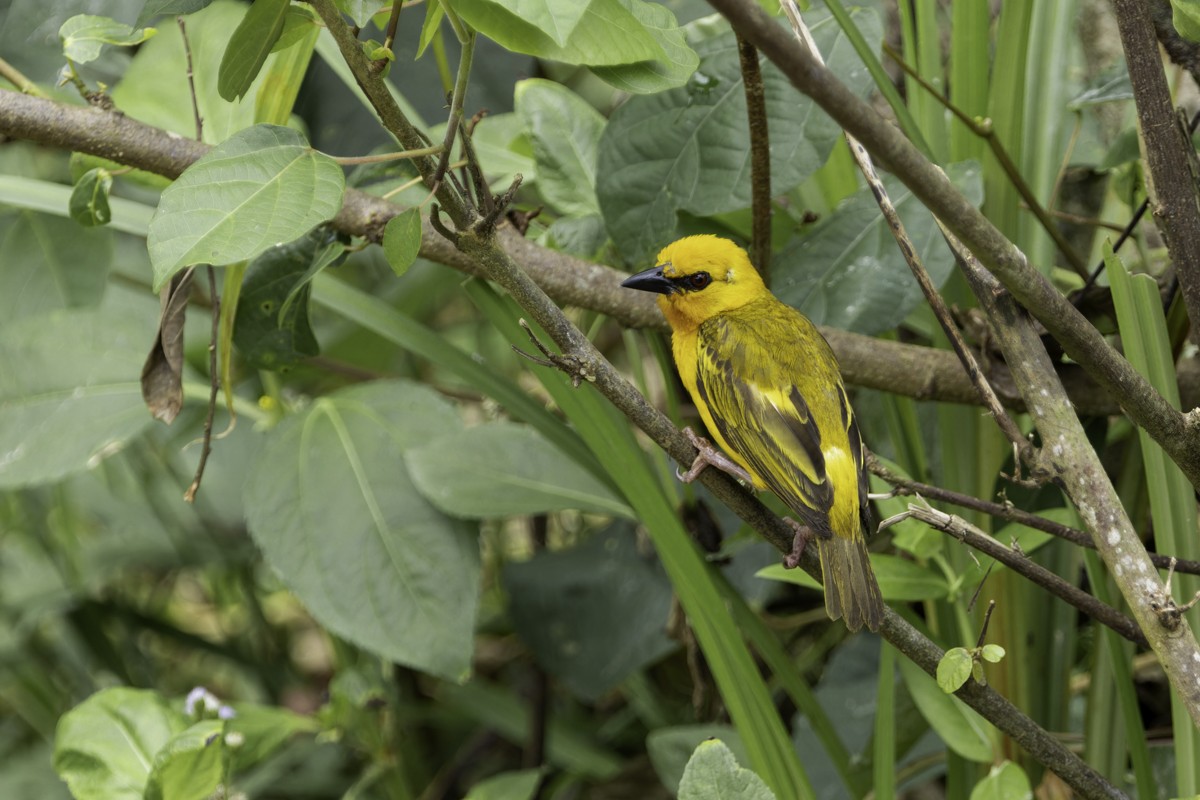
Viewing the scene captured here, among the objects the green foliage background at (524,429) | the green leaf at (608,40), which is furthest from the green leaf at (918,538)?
the green leaf at (608,40)

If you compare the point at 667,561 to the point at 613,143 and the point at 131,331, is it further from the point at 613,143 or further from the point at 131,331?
the point at 131,331

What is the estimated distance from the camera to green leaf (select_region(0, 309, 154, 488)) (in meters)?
2.01

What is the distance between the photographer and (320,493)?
1.94 m

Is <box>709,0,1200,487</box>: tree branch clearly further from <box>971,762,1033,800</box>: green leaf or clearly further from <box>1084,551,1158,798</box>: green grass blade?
<box>971,762,1033,800</box>: green leaf

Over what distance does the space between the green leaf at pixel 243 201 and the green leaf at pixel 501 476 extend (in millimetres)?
841

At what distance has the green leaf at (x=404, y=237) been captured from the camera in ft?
3.80

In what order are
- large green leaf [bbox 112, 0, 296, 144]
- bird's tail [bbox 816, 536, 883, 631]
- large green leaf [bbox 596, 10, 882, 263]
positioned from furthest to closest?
large green leaf [bbox 112, 0, 296, 144] → large green leaf [bbox 596, 10, 882, 263] → bird's tail [bbox 816, 536, 883, 631]

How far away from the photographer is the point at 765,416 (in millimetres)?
1817

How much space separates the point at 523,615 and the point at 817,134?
127 centimetres

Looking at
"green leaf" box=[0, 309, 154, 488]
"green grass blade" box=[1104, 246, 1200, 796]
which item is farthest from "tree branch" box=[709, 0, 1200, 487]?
"green leaf" box=[0, 309, 154, 488]

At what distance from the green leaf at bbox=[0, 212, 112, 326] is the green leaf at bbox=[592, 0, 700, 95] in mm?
1351

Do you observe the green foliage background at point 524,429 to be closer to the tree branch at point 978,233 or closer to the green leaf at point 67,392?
the green leaf at point 67,392

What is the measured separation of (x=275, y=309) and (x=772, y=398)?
0.83 metres

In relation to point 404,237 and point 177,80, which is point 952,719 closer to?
point 404,237
